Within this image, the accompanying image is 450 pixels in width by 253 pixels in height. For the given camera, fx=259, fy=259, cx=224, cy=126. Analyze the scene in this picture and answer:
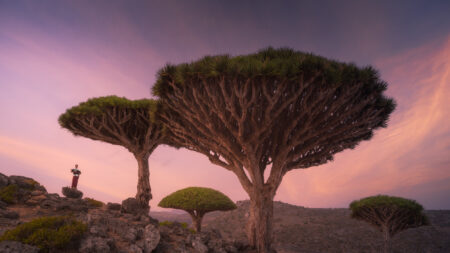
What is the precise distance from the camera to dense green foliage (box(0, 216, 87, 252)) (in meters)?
7.88

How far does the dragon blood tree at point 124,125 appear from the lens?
17188 mm

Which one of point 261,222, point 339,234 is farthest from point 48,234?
point 339,234

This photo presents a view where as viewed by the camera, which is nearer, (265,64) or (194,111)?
(265,64)

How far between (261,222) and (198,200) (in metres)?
12.5

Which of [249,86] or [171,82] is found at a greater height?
[171,82]

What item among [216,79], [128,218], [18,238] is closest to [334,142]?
[216,79]

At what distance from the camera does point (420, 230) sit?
36.2 metres

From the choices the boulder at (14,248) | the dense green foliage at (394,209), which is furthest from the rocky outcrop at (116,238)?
the dense green foliage at (394,209)

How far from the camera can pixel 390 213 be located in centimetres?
2473

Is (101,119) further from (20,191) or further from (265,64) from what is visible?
(265,64)

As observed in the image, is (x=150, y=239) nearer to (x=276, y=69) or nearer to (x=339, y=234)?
(x=276, y=69)

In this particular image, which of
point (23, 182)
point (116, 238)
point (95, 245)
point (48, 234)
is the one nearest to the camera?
point (48, 234)

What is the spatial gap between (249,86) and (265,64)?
1205 millimetres

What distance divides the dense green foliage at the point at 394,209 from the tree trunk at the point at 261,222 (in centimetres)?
1704
